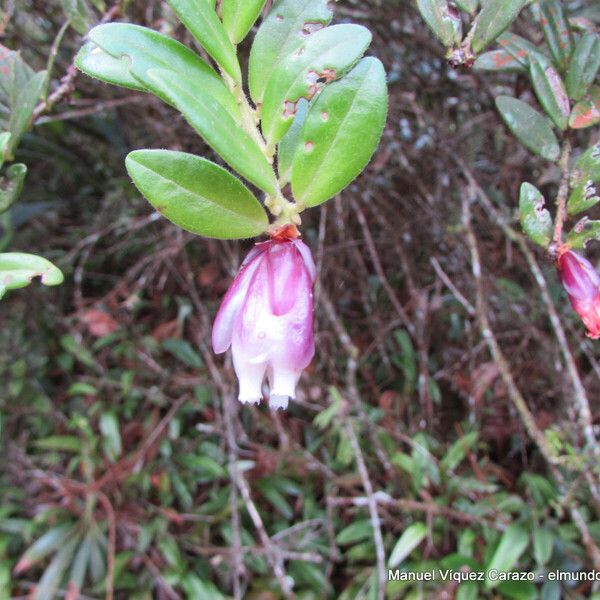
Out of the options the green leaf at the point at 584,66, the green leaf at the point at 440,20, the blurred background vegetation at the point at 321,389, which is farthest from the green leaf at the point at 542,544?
the green leaf at the point at 440,20

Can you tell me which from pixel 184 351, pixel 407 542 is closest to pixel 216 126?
pixel 407 542

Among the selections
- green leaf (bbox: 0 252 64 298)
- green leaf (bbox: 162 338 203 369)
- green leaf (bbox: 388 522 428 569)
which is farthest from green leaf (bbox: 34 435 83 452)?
green leaf (bbox: 0 252 64 298)

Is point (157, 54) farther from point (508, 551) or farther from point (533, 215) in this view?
point (508, 551)

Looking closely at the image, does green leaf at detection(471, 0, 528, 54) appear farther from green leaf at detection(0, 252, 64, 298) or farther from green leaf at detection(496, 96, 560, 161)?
→ green leaf at detection(0, 252, 64, 298)

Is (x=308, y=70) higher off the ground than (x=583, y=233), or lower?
higher

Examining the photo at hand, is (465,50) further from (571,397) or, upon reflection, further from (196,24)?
(571,397)

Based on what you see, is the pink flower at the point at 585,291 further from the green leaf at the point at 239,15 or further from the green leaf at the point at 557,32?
the green leaf at the point at 239,15

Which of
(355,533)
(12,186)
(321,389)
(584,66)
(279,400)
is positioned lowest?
(355,533)
